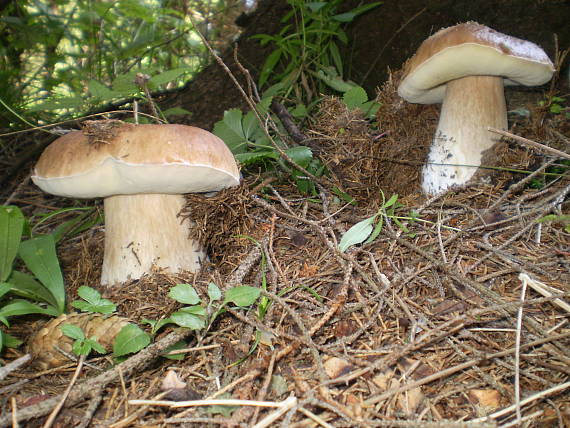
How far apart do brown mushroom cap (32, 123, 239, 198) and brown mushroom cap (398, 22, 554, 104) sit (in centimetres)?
104

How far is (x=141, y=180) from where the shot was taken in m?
1.37

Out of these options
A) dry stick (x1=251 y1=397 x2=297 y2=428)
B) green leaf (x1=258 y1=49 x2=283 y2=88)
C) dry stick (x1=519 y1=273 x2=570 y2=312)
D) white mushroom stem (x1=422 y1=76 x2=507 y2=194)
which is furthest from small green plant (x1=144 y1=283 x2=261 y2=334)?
green leaf (x1=258 y1=49 x2=283 y2=88)

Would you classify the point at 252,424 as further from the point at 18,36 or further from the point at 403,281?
the point at 18,36

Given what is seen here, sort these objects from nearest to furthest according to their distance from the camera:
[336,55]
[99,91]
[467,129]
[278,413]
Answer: [278,413] < [99,91] < [467,129] < [336,55]

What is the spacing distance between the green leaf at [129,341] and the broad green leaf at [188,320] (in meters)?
0.09

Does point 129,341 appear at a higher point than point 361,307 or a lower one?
higher

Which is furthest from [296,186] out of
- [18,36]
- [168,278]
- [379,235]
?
[18,36]

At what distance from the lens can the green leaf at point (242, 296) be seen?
1.14m

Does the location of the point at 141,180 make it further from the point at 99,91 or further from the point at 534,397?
the point at 534,397

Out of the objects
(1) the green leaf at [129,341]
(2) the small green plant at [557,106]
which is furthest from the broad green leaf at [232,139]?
(2) the small green plant at [557,106]

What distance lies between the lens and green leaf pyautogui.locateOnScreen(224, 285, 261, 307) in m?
1.14

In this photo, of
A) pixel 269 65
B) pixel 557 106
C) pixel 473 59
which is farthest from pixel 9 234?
pixel 557 106

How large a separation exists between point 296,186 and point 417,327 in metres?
1.05

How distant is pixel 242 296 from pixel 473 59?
57.2 inches
